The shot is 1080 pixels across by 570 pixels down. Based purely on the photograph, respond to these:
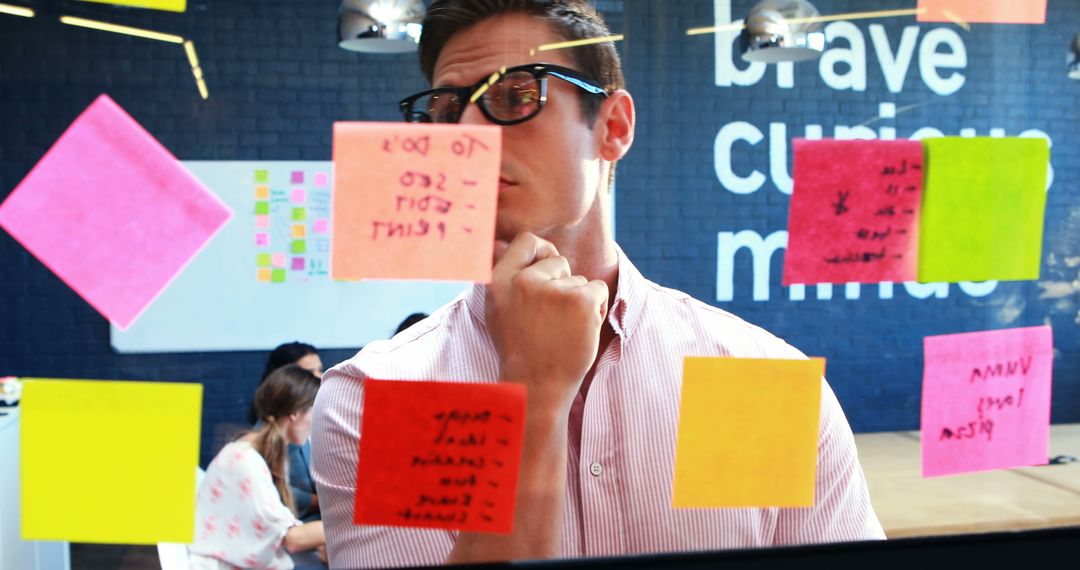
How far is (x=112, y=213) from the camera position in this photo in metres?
0.58

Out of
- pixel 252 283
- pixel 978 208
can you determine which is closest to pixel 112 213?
pixel 252 283

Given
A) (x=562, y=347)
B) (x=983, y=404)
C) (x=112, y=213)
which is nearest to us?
(x=112, y=213)

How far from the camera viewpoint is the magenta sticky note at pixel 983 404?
78cm

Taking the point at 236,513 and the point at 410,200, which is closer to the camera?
the point at 410,200

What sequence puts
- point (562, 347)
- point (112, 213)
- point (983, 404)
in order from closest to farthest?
point (112, 213) < point (562, 347) < point (983, 404)

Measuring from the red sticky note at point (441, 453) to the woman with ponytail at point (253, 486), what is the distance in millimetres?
101

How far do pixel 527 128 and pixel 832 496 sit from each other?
17.2 inches

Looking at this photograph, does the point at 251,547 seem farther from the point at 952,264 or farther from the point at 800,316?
the point at 952,264

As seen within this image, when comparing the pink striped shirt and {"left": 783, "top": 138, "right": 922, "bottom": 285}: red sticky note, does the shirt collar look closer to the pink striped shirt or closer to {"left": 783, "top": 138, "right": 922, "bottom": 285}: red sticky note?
the pink striped shirt

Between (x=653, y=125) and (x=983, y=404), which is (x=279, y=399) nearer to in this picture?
(x=653, y=125)

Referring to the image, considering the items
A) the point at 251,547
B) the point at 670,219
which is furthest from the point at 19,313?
the point at 670,219

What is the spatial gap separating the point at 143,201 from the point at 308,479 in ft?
3.07

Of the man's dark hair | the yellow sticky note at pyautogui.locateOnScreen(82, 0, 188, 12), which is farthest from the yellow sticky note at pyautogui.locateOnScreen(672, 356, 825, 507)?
the yellow sticky note at pyautogui.locateOnScreen(82, 0, 188, 12)

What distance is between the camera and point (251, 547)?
3.01ft
